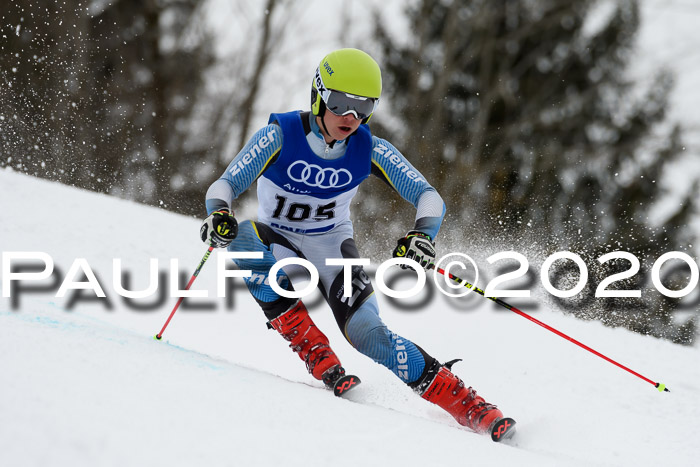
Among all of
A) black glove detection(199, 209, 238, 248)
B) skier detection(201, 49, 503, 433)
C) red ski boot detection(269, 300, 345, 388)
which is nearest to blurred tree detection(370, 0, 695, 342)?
skier detection(201, 49, 503, 433)

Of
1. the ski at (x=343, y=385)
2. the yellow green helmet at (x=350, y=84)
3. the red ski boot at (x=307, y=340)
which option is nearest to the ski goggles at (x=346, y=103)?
the yellow green helmet at (x=350, y=84)

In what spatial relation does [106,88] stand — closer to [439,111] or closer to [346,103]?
[439,111]

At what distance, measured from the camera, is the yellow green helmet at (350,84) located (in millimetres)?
3182

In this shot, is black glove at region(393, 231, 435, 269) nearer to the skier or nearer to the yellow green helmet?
the skier

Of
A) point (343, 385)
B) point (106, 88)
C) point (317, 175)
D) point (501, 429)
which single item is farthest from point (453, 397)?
point (106, 88)

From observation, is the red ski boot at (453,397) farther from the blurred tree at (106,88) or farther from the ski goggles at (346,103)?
the blurred tree at (106,88)

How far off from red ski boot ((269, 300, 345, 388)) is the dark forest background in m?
9.29

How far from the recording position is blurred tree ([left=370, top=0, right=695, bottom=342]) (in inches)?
724

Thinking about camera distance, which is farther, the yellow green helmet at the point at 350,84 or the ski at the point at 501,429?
the yellow green helmet at the point at 350,84

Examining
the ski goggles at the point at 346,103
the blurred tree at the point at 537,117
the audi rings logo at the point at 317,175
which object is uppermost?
the blurred tree at the point at 537,117

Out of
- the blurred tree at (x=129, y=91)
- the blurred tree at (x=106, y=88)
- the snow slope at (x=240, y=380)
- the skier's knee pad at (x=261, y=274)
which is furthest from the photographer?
the blurred tree at (x=129, y=91)

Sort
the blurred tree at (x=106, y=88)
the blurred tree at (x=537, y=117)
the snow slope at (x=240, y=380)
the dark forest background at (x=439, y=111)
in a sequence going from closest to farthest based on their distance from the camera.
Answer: the snow slope at (x=240, y=380)
the blurred tree at (x=106, y=88)
the dark forest background at (x=439, y=111)
the blurred tree at (x=537, y=117)

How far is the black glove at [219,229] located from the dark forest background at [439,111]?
946 cm

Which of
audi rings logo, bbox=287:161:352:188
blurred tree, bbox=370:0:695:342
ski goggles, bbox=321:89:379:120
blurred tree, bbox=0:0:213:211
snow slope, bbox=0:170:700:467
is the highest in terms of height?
blurred tree, bbox=370:0:695:342
